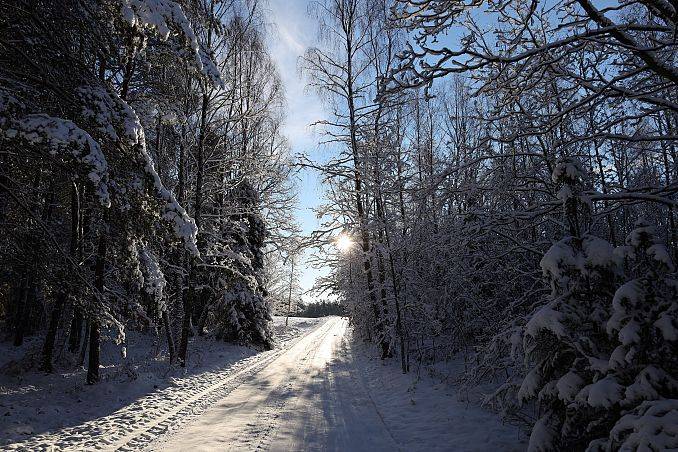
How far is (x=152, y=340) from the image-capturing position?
19078mm

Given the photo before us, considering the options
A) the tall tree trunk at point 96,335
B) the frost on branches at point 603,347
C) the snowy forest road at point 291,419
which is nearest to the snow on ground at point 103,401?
the tall tree trunk at point 96,335

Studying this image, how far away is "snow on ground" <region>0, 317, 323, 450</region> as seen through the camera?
6211mm

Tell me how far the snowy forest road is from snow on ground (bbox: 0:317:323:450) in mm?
638

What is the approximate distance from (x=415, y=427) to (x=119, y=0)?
26.4ft

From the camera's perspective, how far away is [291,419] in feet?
23.4

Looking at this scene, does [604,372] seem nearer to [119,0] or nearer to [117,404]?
[119,0]

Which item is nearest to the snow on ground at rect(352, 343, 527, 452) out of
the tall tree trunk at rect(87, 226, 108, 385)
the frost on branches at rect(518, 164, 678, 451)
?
the frost on branches at rect(518, 164, 678, 451)

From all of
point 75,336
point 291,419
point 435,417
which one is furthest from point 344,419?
point 75,336

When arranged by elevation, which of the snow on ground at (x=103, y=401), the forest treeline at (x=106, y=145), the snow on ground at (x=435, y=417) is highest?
the forest treeline at (x=106, y=145)

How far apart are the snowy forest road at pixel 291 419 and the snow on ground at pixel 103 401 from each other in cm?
64

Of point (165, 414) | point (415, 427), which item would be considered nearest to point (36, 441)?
point (165, 414)

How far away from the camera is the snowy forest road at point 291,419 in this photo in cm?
582

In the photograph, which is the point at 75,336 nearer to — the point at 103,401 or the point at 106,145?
the point at 103,401

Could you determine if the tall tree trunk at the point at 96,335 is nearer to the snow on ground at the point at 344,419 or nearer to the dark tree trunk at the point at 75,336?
the snow on ground at the point at 344,419
